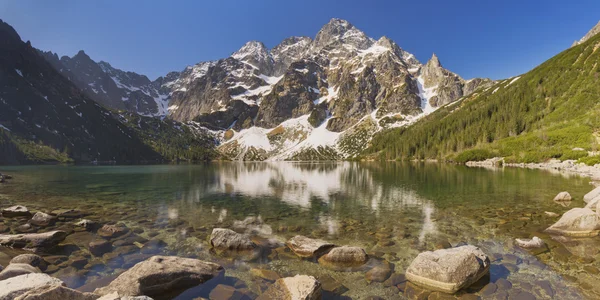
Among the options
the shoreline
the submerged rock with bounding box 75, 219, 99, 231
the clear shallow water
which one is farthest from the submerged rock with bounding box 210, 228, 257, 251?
the shoreline

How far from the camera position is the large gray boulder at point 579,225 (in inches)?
739

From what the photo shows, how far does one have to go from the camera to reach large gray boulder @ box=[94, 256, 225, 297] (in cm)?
1141

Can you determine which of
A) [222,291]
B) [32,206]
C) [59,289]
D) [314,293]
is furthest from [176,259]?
[32,206]

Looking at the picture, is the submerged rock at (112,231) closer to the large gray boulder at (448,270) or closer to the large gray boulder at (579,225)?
the large gray boulder at (448,270)

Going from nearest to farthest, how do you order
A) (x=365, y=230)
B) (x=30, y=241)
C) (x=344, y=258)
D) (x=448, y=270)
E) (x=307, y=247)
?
(x=448, y=270) < (x=344, y=258) < (x=307, y=247) < (x=30, y=241) < (x=365, y=230)

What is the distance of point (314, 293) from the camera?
10.9 m

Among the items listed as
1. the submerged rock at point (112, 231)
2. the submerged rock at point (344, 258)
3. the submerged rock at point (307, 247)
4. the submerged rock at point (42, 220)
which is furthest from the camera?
the submerged rock at point (42, 220)

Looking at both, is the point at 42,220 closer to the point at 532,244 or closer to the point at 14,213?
the point at 14,213

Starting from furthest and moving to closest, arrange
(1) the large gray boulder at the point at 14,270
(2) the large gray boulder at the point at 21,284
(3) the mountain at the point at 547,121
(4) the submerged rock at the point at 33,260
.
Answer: (3) the mountain at the point at 547,121 → (4) the submerged rock at the point at 33,260 → (1) the large gray boulder at the point at 14,270 → (2) the large gray boulder at the point at 21,284

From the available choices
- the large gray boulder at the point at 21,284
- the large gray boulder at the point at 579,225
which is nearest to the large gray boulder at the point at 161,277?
the large gray boulder at the point at 21,284

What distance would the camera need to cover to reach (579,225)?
1903cm

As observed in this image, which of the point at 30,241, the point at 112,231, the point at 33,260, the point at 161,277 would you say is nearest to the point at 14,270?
the point at 33,260

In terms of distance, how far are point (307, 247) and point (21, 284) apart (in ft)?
41.7

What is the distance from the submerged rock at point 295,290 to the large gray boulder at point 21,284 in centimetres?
727
